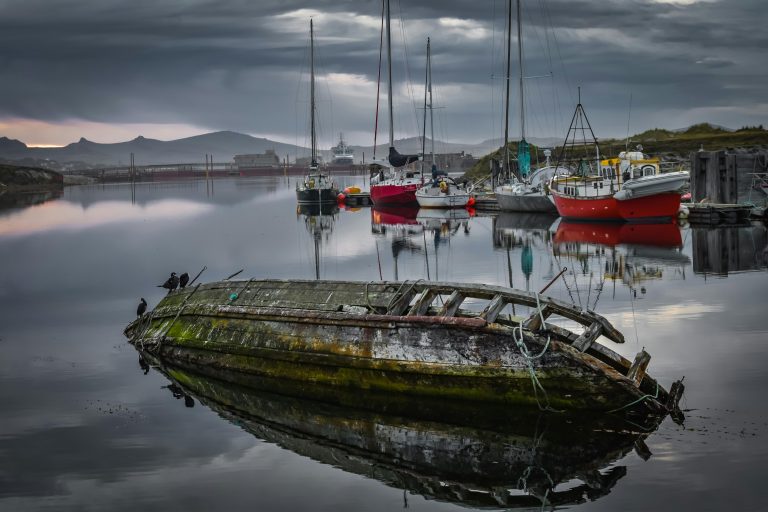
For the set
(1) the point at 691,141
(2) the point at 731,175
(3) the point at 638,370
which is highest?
(1) the point at 691,141

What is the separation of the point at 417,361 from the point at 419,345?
10.8 inches

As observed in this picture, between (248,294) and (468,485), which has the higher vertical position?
(248,294)

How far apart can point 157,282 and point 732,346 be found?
22268 mm

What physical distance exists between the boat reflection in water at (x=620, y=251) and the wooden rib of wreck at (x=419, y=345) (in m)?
9.33

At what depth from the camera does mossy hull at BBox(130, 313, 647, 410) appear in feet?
44.8

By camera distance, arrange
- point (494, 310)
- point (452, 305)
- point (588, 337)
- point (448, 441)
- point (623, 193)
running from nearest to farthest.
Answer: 1. point (448, 441)
2. point (588, 337)
3. point (494, 310)
4. point (452, 305)
5. point (623, 193)

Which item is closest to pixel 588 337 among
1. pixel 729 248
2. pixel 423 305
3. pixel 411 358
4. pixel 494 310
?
pixel 494 310

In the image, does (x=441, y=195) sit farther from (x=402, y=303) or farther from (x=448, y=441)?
(x=448, y=441)

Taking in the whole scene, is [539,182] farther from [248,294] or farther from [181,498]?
[181,498]

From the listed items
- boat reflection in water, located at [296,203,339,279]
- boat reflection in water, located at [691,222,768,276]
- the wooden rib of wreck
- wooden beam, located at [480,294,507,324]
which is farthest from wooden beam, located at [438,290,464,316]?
boat reflection in water, located at [296,203,339,279]

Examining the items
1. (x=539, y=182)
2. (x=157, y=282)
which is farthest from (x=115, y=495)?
(x=539, y=182)

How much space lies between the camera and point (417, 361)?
14602mm

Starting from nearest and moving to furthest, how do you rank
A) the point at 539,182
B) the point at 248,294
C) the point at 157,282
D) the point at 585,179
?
the point at 248,294 → the point at 157,282 → the point at 585,179 → the point at 539,182

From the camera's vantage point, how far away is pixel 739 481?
1126 cm
